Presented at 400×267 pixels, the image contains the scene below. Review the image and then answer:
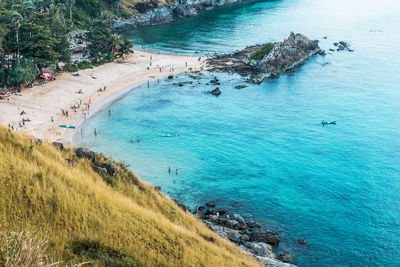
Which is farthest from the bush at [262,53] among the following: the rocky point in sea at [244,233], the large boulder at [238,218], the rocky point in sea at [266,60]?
the large boulder at [238,218]

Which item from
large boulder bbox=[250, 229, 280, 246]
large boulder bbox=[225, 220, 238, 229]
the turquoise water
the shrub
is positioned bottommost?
large boulder bbox=[250, 229, 280, 246]

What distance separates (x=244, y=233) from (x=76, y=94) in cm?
5255

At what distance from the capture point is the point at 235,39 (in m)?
135

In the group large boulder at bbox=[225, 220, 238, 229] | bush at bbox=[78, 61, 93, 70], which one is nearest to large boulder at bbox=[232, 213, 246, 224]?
large boulder at bbox=[225, 220, 238, 229]

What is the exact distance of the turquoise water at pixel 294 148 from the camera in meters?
43.8

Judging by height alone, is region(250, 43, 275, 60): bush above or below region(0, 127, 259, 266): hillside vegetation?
above

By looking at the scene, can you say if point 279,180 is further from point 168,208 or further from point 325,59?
point 325,59

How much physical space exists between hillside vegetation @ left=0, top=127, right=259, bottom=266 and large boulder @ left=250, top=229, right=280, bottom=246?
12.6m

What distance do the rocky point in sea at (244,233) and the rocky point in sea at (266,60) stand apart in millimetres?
57338

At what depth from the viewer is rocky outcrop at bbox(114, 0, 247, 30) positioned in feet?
477

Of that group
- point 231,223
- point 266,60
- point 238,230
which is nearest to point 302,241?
point 238,230

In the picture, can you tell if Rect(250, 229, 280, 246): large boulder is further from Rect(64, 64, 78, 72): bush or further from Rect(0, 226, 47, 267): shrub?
Rect(64, 64, 78, 72): bush

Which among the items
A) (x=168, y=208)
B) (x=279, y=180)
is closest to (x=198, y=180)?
(x=279, y=180)

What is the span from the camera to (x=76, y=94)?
76.5 metres
